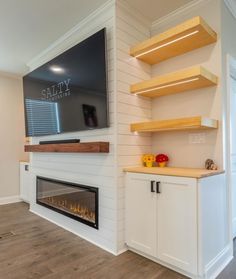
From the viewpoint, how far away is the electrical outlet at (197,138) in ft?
7.77

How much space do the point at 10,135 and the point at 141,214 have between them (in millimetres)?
3610

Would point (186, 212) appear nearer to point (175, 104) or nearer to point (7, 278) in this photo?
point (175, 104)

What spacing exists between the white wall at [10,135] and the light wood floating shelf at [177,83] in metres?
3.27

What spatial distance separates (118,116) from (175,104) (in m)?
0.75

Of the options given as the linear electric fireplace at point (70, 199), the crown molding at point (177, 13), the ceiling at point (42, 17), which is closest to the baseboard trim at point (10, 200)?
the linear electric fireplace at point (70, 199)

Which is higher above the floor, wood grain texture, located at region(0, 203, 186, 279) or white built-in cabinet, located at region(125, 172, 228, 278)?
white built-in cabinet, located at region(125, 172, 228, 278)

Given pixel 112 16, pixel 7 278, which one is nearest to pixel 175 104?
pixel 112 16

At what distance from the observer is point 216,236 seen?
81.6 inches

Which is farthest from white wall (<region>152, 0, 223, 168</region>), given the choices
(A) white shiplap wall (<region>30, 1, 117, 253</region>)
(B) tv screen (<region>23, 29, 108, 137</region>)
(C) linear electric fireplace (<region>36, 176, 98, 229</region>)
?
(C) linear electric fireplace (<region>36, 176, 98, 229</region>)

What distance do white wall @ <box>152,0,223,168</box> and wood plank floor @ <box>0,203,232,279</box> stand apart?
115 cm

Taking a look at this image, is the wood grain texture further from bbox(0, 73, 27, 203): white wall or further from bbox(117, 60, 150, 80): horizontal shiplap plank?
bbox(117, 60, 150, 80): horizontal shiplap plank

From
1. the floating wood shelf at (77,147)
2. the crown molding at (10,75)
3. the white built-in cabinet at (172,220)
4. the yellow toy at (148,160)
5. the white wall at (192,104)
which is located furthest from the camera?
the crown molding at (10,75)

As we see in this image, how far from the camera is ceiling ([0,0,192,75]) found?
2477mm

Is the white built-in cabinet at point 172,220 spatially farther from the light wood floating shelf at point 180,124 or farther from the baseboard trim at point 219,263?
the light wood floating shelf at point 180,124
